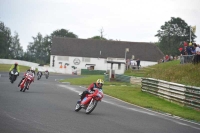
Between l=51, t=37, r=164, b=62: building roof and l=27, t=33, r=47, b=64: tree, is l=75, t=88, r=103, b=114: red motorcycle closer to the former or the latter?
l=51, t=37, r=164, b=62: building roof

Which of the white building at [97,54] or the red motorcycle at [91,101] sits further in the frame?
the white building at [97,54]

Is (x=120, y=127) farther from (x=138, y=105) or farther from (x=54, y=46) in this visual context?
(x=54, y=46)

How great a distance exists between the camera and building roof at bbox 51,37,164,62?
99375 mm

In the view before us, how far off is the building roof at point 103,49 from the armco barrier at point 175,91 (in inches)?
2706

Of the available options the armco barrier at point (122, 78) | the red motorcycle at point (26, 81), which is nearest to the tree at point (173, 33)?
the armco barrier at point (122, 78)

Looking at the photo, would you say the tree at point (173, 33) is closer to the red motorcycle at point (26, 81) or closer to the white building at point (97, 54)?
the white building at point (97, 54)

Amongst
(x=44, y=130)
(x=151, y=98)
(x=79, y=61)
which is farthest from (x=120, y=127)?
(x=79, y=61)

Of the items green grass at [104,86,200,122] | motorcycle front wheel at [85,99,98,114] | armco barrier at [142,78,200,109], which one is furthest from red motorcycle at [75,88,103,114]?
armco barrier at [142,78,200,109]

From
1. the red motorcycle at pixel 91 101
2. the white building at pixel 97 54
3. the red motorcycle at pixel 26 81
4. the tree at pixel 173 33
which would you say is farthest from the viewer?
the tree at pixel 173 33

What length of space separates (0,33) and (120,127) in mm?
132010

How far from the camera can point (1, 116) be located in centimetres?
1263

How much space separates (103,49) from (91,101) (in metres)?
85.2

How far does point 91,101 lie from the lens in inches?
645

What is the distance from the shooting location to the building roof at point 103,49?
3912 inches
